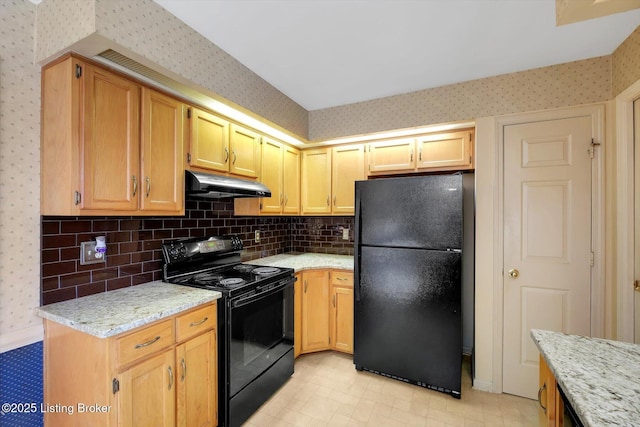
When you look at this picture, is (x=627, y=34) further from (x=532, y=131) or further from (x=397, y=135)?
(x=397, y=135)

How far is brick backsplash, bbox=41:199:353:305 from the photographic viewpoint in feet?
5.04

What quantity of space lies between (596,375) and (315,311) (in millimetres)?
2100

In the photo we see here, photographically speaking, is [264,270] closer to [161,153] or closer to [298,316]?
[298,316]

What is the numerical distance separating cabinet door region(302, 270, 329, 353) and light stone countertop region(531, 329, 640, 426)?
178 cm

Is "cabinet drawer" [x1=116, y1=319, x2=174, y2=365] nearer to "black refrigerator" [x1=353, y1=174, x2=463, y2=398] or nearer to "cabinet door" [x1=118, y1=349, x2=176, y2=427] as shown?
"cabinet door" [x1=118, y1=349, x2=176, y2=427]

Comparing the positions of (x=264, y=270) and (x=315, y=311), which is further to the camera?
(x=315, y=311)

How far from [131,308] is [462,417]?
2.22 meters

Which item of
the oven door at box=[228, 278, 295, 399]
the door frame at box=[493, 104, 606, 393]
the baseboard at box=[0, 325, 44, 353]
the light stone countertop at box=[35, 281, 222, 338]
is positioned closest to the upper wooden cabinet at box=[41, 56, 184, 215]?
the light stone countertop at box=[35, 281, 222, 338]

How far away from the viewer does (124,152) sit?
1.57 metres

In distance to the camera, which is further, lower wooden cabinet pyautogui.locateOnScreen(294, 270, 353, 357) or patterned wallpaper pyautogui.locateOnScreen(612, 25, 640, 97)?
lower wooden cabinet pyautogui.locateOnScreen(294, 270, 353, 357)

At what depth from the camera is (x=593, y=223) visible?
2.03 metres

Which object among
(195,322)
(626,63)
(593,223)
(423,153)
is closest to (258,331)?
(195,322)

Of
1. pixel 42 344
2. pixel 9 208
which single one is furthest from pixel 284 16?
pixel 42 344

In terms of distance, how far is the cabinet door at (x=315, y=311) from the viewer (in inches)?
106
